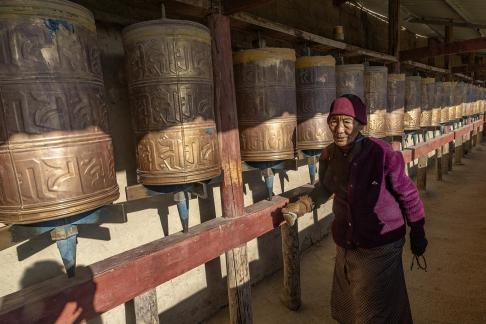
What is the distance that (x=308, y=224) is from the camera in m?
5.18

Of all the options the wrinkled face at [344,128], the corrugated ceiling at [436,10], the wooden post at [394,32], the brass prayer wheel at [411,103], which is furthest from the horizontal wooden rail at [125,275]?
the corrugated ceiling at [436,10]

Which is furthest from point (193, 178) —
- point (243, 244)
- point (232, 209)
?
point (243, 244)

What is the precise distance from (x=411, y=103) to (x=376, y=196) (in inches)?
164

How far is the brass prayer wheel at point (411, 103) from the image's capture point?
5.44m

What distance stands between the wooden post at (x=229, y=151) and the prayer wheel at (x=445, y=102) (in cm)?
678

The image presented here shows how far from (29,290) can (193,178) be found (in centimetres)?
112

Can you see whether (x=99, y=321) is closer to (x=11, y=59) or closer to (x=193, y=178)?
(x=193, y=178)

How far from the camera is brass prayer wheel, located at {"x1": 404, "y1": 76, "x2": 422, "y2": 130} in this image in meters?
5.44

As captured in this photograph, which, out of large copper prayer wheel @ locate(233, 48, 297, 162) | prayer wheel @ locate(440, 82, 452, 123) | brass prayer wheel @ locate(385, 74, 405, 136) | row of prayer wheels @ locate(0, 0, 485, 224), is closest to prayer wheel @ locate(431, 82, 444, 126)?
prayer wheel @ locate(440, 82, 452, 123)

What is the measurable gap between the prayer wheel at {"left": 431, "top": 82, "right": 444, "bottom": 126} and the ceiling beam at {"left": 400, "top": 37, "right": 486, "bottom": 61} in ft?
4.60

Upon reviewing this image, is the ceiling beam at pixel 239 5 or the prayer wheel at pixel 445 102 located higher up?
the ceiling beam at pixel 239 5

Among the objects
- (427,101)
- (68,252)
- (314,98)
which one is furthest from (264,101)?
(427,101)

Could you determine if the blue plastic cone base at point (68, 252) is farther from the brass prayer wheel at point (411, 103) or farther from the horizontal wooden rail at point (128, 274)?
the brass prayer wheel at point (411, 103)

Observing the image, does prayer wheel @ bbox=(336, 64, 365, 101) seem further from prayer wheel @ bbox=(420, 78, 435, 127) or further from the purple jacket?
prayer wheel @ bbox=(420, 78, 435, 127)
